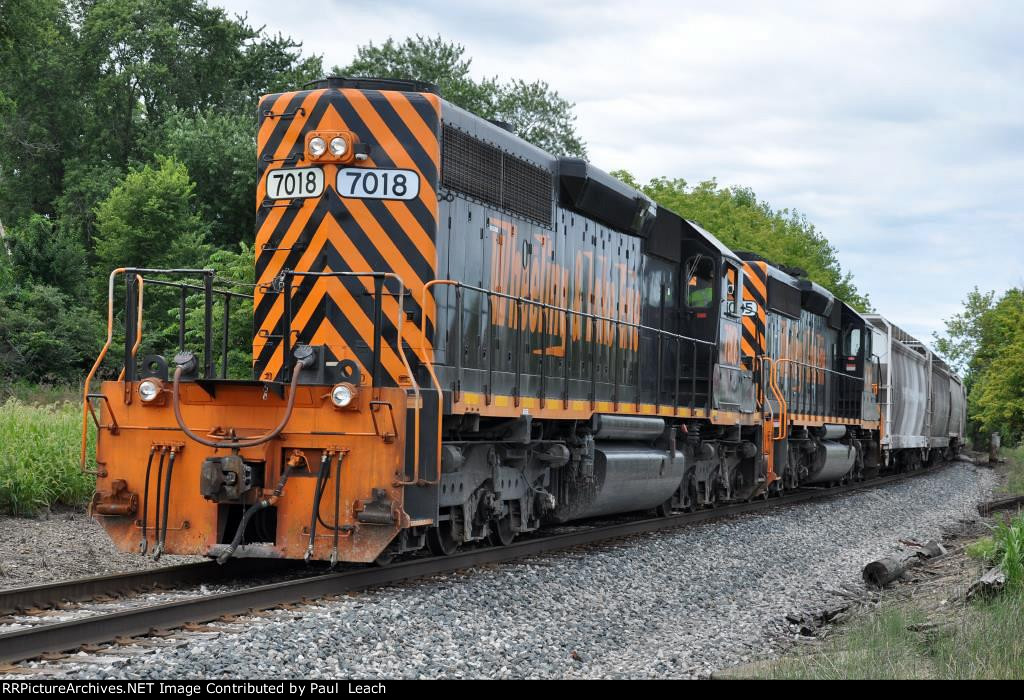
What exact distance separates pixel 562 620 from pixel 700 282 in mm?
8154

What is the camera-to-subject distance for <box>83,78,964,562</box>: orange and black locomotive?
7.58 m

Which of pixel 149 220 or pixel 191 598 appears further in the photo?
pixel 149 220

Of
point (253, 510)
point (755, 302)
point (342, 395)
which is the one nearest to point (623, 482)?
point (342, 395)

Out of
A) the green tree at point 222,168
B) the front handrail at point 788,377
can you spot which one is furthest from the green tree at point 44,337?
the front handrail at point 788,377

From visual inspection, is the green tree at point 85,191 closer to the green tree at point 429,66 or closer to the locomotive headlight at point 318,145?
the green tree at point 429,66

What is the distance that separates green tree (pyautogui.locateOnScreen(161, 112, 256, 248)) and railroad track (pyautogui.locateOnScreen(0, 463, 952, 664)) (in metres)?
24.8

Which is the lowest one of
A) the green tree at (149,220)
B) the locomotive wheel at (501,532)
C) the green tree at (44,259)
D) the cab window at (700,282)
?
the locomotive wheel at (501,532)

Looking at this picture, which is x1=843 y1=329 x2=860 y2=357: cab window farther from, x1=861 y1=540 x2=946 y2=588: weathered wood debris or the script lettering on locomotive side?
x1=861 y1=540 x2=946 y2=588: weathered wood debris

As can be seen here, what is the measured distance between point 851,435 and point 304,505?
60.0ft

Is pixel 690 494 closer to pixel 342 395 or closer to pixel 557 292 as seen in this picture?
pixel 557 292

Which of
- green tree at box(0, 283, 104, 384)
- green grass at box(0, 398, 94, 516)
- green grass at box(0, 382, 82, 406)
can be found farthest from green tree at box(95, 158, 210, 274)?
green grass at box(0, 398, 94, 516)

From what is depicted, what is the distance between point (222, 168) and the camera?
33.8 m

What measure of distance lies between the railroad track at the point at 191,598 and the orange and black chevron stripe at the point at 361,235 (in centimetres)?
153

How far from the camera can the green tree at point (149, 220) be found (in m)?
30.1
